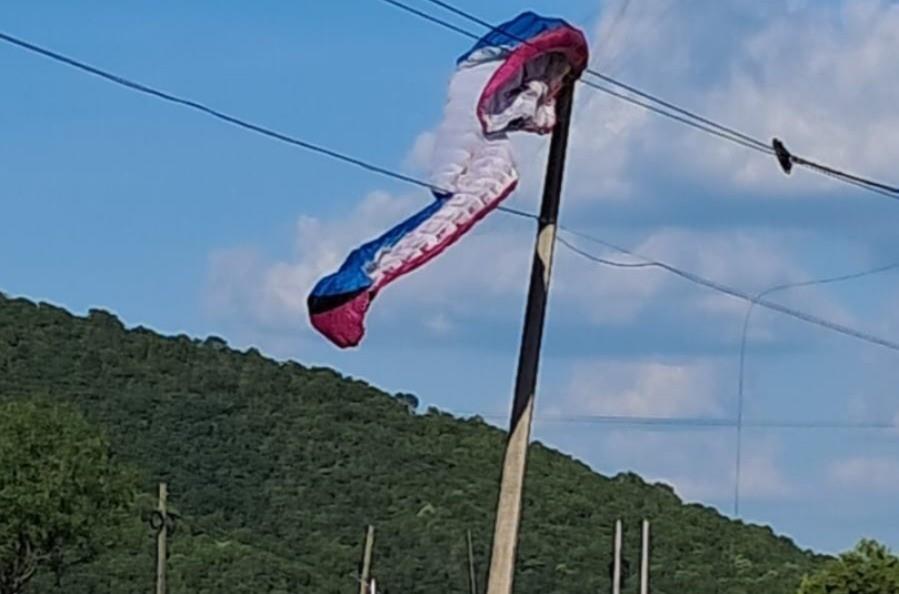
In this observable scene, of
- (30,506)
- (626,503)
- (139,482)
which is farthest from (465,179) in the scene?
(626,503)

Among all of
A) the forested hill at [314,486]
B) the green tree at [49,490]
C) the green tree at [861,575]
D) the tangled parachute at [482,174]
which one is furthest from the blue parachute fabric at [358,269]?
the forested hill at [314,486]

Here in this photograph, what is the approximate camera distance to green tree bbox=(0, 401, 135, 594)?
5816 cm

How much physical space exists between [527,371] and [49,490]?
40244 millimetres

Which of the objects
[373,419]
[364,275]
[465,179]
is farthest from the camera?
[373,419]

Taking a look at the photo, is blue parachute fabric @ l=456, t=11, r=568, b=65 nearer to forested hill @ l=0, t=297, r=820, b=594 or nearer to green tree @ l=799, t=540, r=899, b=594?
green tree @ l=799, t=540, r=899, b=594

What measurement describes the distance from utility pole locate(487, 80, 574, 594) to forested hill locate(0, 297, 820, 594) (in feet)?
159

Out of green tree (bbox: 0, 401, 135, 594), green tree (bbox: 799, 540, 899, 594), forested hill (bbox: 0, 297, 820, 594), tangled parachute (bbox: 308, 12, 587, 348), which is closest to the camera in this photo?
tangled parachute (bbox: 308, 12, 587, 348)

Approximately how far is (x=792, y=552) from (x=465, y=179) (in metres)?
73.9

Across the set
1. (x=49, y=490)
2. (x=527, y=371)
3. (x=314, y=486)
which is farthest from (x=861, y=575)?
(x=314, y=486)

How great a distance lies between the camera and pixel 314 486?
280ft

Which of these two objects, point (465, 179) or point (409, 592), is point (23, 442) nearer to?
point (409, 592)

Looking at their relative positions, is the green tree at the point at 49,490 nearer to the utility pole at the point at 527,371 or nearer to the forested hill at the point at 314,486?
the forested hill at the point at 314,486

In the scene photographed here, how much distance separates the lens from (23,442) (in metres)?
58.7

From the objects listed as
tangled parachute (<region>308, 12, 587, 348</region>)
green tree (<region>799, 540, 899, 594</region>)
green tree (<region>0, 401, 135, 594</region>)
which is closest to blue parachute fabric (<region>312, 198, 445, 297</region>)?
tangled parachute (<region>308, 12, 587, 348</region>)
